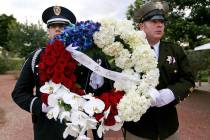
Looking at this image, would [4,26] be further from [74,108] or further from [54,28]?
[74,108]

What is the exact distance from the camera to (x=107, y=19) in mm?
3615

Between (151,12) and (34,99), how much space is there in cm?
131

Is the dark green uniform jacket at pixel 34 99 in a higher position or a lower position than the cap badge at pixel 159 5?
lower

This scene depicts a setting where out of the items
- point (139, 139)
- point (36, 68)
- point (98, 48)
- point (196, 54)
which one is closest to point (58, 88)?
point (98, 48)

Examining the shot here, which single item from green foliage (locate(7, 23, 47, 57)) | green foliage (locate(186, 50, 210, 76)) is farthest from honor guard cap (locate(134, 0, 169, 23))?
green foliage (locate(7, 23, 47, 57))

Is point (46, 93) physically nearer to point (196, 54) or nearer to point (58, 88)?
point (58, 88)

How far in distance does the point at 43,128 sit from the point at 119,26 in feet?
3.85

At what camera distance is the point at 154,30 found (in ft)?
13.7

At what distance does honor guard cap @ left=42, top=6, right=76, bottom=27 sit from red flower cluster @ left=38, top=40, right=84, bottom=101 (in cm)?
85

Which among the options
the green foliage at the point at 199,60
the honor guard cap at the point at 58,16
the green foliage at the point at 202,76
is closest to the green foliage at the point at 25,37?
the green foliage at the point at 202,76

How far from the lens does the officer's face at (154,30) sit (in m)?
4.17

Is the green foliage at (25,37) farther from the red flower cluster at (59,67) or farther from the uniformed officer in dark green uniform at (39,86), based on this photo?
the red flower cluster at (59,67)

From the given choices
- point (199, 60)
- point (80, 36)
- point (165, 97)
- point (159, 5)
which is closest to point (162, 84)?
point (165, 97)

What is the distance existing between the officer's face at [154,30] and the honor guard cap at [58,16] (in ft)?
2.38
